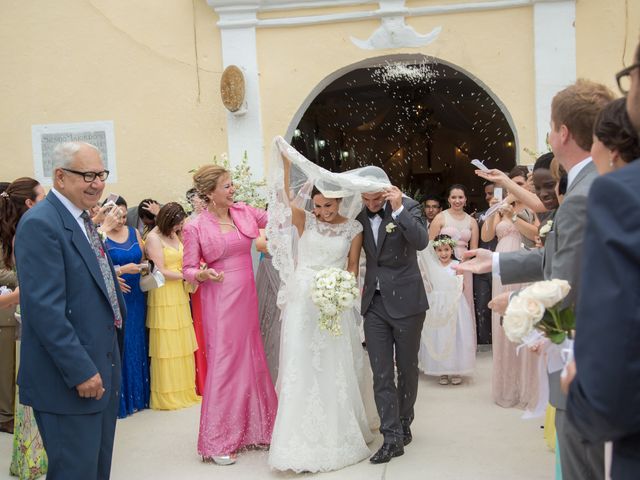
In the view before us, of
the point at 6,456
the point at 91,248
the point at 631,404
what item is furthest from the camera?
the point at 6,456

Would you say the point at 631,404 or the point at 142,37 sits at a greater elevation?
the point at 142,37

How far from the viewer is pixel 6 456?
19.4 feet

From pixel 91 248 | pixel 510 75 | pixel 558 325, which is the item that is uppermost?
pixel 510 75

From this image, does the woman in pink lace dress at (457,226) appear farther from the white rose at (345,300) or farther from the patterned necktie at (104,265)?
the patterned necktie at (104,265)

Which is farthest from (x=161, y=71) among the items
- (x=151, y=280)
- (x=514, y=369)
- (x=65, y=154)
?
(x=65, y=154)

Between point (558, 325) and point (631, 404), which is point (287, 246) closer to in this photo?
point (558, 325)

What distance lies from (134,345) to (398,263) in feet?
10.6

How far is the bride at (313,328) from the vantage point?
Result: 513cm

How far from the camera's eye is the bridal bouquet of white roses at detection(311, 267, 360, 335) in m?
5.06

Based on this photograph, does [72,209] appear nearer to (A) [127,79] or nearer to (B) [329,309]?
(B) [329,309]

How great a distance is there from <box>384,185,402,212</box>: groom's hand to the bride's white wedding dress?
0.38 metres

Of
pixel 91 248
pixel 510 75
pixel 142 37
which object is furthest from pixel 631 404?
pixel 142 37

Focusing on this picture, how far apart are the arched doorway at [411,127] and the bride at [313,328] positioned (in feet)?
20.9

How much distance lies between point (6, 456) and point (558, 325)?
5113mm
